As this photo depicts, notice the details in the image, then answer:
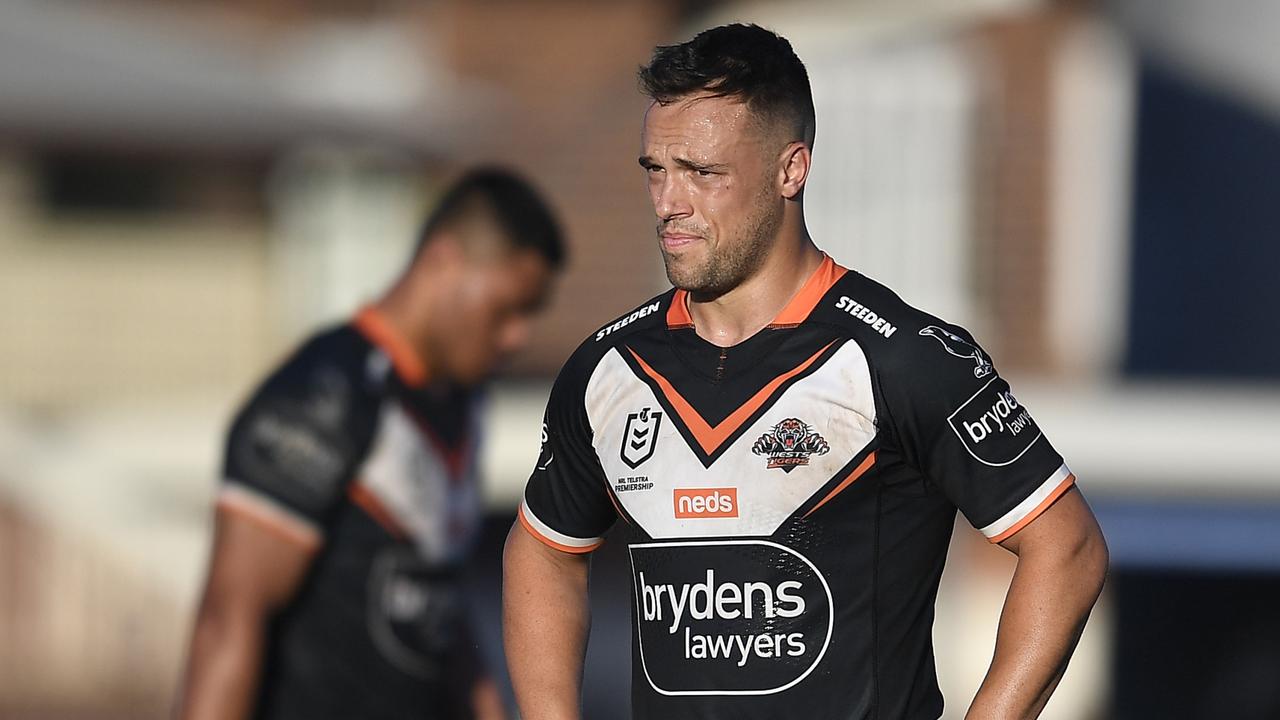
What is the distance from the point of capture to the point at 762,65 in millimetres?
3322

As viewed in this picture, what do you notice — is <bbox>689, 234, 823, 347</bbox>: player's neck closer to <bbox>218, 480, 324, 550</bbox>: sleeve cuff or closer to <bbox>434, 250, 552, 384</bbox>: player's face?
<bbox>218, 480, 324, 550</bbox>: sleeve cuff

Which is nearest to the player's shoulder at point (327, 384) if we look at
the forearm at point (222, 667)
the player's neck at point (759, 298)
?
the forearm at point (222, 667)

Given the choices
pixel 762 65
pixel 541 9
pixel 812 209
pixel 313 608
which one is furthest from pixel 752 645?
pixel 541 9

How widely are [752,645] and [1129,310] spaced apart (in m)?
10.1

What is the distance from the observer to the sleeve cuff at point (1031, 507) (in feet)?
10.3

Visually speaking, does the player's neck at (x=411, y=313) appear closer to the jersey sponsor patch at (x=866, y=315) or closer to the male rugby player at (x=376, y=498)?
the male rugby player at (x=376, y=498)

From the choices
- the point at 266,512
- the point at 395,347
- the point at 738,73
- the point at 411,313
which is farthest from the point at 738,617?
the point at 411,313

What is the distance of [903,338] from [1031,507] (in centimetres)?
37

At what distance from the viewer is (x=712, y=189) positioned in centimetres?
329

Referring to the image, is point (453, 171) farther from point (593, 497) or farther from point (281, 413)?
point (593, 497)

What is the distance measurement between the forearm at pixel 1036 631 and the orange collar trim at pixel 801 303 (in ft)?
1.96

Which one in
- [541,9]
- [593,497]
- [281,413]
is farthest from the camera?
[541,9]

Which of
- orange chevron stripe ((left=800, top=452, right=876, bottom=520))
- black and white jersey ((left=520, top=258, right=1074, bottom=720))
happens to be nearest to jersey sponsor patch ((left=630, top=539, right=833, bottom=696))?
black and white jersey ((left=520, top=258, right=1074, bottom=720))

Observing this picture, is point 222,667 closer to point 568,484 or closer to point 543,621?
point 543,621
